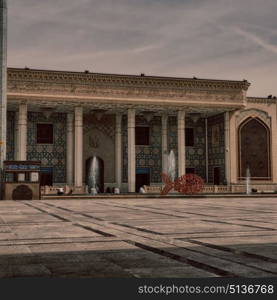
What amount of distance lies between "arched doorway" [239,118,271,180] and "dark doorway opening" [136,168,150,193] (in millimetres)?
6807

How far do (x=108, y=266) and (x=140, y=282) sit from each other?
96cm

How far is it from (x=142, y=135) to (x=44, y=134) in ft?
23.7

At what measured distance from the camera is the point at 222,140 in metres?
36.7

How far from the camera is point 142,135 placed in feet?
125

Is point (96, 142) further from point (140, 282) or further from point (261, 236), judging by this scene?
point (140, 282)

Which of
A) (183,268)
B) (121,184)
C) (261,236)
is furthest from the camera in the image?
(121,184)

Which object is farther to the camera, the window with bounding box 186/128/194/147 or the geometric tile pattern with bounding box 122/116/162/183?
the window with bounding box 186/128/194/147

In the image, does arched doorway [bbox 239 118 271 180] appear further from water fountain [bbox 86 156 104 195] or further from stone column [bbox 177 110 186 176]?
water fountain [bbox 86 156 104 195]

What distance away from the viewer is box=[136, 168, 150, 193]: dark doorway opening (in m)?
37.8

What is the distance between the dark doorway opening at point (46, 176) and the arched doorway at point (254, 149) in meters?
13.4

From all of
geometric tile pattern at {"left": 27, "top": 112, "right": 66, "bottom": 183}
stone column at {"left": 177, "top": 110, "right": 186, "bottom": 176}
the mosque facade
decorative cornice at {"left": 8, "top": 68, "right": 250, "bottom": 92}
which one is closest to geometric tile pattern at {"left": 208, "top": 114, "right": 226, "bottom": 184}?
the mosque facade

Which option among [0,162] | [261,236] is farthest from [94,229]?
[0,162]

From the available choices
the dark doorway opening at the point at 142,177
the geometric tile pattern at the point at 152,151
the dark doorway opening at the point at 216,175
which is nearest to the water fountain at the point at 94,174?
the dark doorway opening at the point at 142,177

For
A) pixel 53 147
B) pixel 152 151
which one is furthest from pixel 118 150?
pixel 53 147
